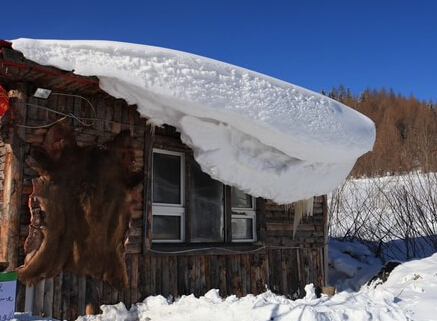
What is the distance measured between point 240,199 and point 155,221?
1750 millimetres

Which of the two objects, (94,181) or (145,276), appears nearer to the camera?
(94,181)

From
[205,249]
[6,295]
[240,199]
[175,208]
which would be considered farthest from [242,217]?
[6,295]

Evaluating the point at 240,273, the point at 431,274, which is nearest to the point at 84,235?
the point at 240,273

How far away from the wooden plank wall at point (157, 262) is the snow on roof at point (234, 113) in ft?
1.80

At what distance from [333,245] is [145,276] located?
7909mm

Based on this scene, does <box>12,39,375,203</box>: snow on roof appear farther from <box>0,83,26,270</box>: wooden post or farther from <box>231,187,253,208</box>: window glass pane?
<box>231,187,253,208</box>: window glass pane

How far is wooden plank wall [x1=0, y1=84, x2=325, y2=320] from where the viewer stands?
587 cm

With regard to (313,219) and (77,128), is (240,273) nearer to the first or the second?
(313,219)

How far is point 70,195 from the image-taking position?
19.7 ft

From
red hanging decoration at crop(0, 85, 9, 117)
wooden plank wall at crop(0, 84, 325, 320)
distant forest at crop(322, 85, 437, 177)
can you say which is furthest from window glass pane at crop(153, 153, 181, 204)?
distant forest at crop(322, 85, 437, 177)

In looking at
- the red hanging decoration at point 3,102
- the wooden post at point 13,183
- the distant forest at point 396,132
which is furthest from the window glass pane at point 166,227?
the distant forest at point 396,132

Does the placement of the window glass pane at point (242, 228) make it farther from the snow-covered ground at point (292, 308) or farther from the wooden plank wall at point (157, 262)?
the snow-covered ground at point (292, 308)

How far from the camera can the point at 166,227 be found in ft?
23.6

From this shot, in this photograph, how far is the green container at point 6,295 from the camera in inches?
135
